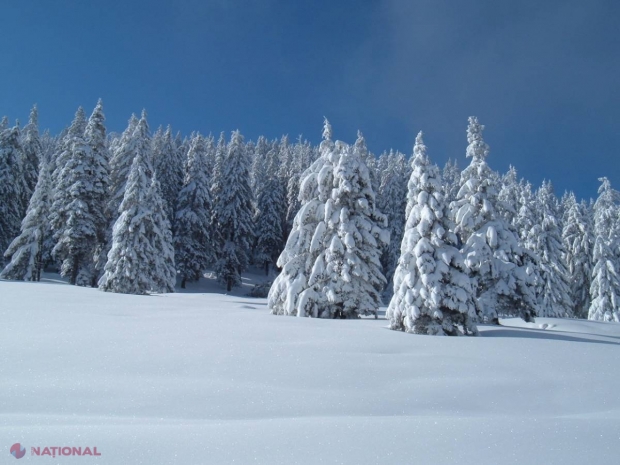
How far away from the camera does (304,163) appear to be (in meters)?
77.2

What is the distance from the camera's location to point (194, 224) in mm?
45312

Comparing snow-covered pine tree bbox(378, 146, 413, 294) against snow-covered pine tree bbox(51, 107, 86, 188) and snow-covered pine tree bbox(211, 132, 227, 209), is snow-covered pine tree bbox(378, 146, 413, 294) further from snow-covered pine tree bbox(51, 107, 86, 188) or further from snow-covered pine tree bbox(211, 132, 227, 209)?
snow-covered pine tree bbox(51, 107, 86, 188)

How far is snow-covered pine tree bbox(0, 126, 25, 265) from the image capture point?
131 feet

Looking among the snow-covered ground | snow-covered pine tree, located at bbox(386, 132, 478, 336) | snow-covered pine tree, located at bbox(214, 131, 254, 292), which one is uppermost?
snow-covered pine tree, located at bbox(214, 131, 254, 292)

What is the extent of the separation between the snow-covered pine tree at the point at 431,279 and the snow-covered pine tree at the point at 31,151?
46.1 metres

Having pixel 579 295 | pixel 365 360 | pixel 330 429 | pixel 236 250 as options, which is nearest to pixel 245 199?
pixel 236 250

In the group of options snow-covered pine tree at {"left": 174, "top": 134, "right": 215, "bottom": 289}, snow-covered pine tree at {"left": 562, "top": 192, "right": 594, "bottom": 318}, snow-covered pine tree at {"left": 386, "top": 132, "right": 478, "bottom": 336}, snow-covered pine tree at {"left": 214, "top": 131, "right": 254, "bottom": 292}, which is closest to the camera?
snow-covered pine tree at {"left": 386, "top": 132, "right": 478, "bottom": 336}

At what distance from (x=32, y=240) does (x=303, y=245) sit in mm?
28342

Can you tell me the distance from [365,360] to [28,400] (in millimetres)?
5858

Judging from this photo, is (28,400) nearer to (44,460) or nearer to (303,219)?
(44,460)

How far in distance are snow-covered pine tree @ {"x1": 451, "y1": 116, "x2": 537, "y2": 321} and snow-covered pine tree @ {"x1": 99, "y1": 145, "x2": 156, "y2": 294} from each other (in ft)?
71.2

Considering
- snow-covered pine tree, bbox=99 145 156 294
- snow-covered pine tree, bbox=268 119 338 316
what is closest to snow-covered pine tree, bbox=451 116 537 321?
snow-covered pine tree, bbox=268 119 338 316

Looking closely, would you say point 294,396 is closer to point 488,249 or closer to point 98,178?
point 488,249

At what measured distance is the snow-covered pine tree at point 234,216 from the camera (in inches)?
1855
